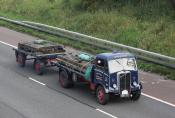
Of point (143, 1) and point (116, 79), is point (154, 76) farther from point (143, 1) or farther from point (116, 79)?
point (143, 1)

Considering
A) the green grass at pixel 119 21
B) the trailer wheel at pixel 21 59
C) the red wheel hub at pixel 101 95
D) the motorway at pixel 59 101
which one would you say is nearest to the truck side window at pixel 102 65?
the red wheel hub at pixel 101 95

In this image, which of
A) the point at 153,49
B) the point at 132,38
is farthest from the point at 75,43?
the point at 153,49

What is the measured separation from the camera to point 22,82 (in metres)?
21.4

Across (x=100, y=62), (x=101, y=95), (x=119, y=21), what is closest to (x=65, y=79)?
(x=100, y=62)

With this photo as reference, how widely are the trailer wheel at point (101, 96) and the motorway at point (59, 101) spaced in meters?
0.19

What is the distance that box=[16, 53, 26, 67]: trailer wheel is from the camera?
23562 millimetres

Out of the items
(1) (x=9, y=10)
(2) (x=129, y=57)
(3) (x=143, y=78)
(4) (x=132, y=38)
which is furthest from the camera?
(1) (x=9, y=10)

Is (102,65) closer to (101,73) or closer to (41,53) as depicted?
(101,73)

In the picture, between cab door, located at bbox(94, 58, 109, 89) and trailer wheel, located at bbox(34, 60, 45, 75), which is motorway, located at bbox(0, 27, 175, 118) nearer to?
trailer wheel, located at bbox(34, 60, 45, 75)

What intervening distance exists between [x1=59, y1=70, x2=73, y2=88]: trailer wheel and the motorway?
21cm

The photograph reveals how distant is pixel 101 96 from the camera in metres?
18.4

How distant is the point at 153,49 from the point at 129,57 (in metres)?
6.63

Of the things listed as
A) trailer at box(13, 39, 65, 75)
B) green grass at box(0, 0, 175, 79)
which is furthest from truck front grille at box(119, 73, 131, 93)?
trailer at box(13, 39, 65, 75)

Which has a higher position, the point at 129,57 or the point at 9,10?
the point at 129,57
